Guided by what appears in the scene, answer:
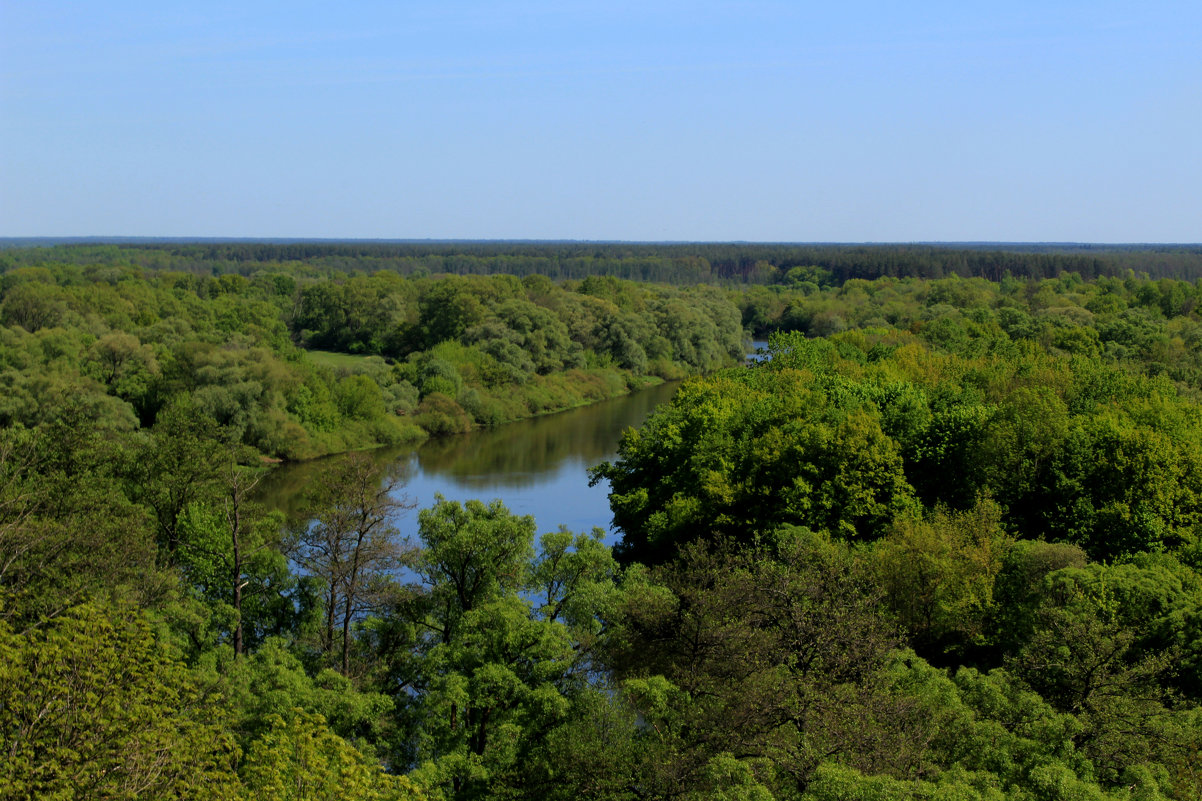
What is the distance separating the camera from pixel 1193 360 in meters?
51.4

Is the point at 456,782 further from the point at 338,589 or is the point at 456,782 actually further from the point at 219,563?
the point at 219,563

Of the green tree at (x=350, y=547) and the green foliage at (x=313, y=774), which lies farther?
the green tree at (x=350, y=547)

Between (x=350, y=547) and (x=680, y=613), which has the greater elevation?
(x=350, y=547)

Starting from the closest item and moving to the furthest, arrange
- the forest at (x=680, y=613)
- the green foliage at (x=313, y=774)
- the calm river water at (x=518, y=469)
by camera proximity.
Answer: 1. the green foliage at (x=313, y=774)
2. the forest at (x=680, y=613)
3. the calm river water at (x=518, y=469)

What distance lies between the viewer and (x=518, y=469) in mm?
48656

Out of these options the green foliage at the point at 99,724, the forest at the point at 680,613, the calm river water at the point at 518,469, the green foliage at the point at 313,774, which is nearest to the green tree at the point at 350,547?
the forest at the point at 680,613

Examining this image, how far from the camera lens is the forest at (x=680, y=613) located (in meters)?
13.1

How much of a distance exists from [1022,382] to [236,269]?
165642mm

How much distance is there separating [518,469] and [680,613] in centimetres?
3117

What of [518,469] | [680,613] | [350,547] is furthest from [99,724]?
[518,469]

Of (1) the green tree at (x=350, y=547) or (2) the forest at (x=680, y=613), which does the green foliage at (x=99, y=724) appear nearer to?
(2) the forest at (x=680, y=613)

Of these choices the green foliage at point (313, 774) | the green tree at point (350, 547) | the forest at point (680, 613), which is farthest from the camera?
the green tree at point (350, 547)

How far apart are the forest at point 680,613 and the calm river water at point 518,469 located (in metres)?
3.59

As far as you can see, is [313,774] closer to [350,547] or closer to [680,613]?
[680,613]
